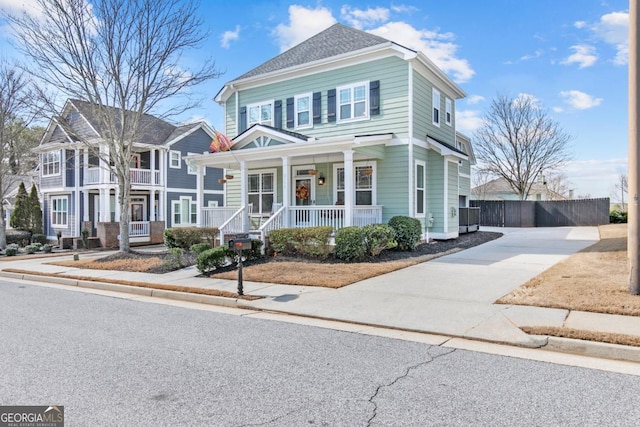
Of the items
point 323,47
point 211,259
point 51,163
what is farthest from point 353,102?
point 51,163

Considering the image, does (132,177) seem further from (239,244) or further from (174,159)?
(239,244)

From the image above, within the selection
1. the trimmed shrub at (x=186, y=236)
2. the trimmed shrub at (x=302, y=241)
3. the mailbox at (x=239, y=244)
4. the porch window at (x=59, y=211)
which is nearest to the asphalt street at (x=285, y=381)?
the mailbox at (x=239, y=244)

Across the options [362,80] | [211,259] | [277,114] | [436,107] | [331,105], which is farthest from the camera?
[277,114]

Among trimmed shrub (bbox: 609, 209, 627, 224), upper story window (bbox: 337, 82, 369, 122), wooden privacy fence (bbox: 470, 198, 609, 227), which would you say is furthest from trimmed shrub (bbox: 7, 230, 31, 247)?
trimmed shrub (bbox: 609, 209, 627, 224)

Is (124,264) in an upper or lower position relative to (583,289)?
lower

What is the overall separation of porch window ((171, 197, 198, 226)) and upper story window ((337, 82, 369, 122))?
15.9m

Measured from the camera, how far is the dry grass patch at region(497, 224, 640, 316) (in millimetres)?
6434

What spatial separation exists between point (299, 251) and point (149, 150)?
18.2 meters

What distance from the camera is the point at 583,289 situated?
24.4 ft

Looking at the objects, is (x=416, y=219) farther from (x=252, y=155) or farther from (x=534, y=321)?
(x=534, y=321)

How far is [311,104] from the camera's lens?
17.2m

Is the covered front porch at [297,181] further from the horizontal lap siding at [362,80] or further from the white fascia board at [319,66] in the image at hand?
the white fascia board at [319,66]

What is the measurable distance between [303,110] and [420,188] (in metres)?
5.81

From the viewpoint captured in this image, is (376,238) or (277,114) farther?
(277,114)
